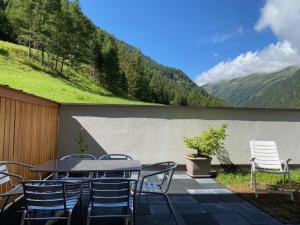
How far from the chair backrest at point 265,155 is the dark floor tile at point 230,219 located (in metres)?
1.86

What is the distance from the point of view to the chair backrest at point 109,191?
10.8 ft

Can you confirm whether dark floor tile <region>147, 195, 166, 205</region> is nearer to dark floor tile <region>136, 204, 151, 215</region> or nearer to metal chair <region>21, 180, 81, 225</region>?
dark floor tile <region>136, 204, 151, 215</region>

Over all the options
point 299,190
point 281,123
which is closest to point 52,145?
point 299,190

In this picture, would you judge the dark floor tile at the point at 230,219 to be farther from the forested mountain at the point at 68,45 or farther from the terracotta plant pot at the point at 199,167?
the forested mountain at the point at 68,45

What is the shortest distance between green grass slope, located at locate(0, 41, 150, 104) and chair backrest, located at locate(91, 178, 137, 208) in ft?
54.6

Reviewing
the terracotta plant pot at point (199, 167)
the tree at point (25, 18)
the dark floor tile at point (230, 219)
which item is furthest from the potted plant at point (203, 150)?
the tree at point (25, 18)

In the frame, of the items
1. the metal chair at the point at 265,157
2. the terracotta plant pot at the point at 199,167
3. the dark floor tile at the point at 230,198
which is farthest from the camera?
the terracotta plant pot at the point at 199,167

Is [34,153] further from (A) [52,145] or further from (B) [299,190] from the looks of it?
(B) [299,190]

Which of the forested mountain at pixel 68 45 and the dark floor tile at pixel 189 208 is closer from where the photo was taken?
the dark floor tile at pixel 189 208

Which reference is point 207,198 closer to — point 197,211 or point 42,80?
point 197,211

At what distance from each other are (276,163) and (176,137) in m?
2.76

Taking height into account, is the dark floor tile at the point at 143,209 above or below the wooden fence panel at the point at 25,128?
below

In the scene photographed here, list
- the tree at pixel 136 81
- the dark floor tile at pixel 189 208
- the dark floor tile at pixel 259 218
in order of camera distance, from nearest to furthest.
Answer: the dark floor tile at pixel 259 218
the dark floor tile at pixel 189 208
the tree at pixel 136 81

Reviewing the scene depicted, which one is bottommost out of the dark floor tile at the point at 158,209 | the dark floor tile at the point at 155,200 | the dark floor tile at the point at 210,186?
the dark floor tile at the point at 158,209
